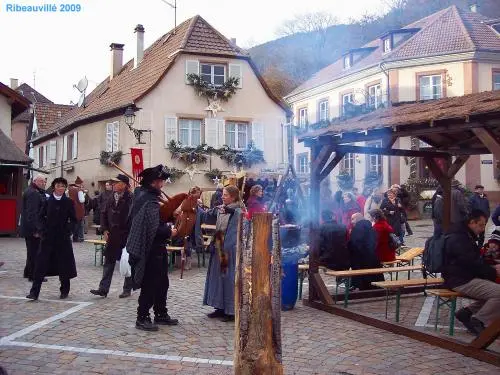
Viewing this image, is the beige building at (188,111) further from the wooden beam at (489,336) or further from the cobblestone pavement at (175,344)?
the wooden beam at (489,336)

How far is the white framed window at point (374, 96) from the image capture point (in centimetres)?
3041

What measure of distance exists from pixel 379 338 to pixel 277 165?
63.8ft

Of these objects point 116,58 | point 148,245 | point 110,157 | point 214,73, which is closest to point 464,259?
point 148,245

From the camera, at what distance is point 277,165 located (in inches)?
1011

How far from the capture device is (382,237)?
9.17 metres

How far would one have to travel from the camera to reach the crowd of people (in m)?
6.63

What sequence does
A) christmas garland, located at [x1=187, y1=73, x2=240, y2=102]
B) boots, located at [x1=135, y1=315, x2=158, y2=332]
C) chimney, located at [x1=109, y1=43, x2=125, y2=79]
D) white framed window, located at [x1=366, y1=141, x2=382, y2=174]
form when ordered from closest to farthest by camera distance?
boots, located at [x1=135, y1=315, x2=158, y2=332] < christmas garland, located at [x1=187, y1=73, x2=240, y2=102] < white framed window, located at [x1=366, y1=141, x2=382, y2=174] < chimney, located at [x1=109, y1=43, x2=125, y2=79]

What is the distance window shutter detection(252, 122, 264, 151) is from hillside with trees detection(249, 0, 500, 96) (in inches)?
224

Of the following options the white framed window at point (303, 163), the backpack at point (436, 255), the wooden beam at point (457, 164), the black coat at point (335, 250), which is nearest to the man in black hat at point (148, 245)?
the black coat at point (335, 250)

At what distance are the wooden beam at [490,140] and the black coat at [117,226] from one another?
4.90 m

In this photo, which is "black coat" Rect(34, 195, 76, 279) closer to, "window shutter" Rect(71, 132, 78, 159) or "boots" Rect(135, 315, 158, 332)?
"boots" Rect(135, 315, 158, 332)

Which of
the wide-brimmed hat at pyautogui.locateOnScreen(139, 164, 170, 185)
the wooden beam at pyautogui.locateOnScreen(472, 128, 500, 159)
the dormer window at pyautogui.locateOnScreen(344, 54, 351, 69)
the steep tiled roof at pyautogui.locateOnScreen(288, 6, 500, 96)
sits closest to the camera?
the wooden beam at pyautogui.locateOnScreen(472, 128, 500, 159)

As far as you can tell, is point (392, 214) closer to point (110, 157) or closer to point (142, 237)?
point (142, 237)

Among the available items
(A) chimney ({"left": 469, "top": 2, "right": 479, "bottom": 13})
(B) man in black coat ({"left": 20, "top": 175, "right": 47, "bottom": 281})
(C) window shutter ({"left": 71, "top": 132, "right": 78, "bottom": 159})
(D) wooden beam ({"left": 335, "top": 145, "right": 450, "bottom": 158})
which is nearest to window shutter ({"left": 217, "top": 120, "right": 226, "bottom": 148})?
(C) window shutter ({"left": 71, "top": 132, "right": 78, "bottom": 159})
